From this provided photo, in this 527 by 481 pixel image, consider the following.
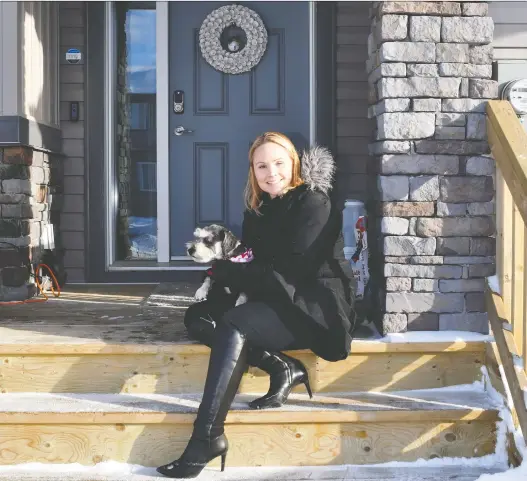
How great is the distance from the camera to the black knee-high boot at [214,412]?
2.53 m

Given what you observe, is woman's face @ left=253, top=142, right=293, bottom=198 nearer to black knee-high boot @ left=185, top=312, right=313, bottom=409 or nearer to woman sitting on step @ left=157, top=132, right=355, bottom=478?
woman sitting on step @ left=157, top=132, right=355, bottom=478

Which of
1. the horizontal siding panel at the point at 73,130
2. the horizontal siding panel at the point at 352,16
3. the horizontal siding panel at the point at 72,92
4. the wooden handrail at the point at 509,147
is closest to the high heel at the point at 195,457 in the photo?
the wooden handrail at the point at 509,147

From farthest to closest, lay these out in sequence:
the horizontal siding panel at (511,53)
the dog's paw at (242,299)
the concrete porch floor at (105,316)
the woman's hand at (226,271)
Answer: the horizontal siding panel at (511,53) → the concrete porch floor at (105,316) → the dog's paw at (242,299) → the woman's hand at (226,271)

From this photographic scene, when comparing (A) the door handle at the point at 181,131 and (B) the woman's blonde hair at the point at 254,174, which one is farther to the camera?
(A) the door handle at the point at 181,131

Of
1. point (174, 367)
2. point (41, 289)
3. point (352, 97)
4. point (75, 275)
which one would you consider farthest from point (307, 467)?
point (352, 97)

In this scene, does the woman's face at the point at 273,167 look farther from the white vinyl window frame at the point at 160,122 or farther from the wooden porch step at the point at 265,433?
the white vinyl window frame at the point at 160,122

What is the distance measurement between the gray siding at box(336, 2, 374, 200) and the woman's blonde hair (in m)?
1.79

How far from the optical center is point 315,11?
4.71 metres

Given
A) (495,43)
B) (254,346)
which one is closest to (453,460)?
(254,346)

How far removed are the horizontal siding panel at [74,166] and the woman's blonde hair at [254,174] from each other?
2069 mm

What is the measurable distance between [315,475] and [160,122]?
2867 mm

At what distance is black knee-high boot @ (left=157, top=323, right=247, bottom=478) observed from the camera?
2529 mm

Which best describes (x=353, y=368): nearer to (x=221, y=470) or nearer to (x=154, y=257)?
(x=221, y=470)

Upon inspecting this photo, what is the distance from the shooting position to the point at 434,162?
9.91ft
